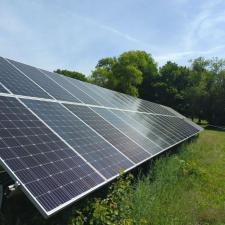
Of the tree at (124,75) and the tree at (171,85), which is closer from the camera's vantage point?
the tree at (124,75)

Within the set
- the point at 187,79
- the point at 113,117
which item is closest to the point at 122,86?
the point at 187,79

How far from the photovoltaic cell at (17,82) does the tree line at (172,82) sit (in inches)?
2091

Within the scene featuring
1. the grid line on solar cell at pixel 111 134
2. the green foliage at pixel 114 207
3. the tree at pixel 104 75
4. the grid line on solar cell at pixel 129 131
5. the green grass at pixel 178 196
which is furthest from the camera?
the tree at pixel 104 75

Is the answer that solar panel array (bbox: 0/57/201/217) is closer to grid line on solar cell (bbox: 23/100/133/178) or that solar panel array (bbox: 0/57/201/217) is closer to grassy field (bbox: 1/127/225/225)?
grid line on solar cell (bbox: 23/100/133/178)

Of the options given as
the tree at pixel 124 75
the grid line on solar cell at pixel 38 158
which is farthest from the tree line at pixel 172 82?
the grid line on solar cell at pixel 38 158

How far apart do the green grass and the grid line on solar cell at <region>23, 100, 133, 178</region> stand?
1.08 metres

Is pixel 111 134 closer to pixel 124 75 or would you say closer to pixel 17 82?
pixel 17 82

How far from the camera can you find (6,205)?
6391 mm

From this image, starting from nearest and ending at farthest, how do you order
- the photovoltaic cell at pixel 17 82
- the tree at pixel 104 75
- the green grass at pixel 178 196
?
the green grass at pixel 178 196
the photovoltaic cell at pixel 17 82
the tree at pixel 104 75

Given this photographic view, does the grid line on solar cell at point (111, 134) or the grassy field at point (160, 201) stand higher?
the grid line on solar cell at point (111, 134)

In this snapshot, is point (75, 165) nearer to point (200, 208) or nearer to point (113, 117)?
point (200, 208)

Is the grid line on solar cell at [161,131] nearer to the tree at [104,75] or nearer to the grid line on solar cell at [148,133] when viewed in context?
the grid line on solar cell at [148,133]

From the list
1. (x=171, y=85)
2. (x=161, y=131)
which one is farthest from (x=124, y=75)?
(x=161, y=131)

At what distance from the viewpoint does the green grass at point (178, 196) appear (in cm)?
803
